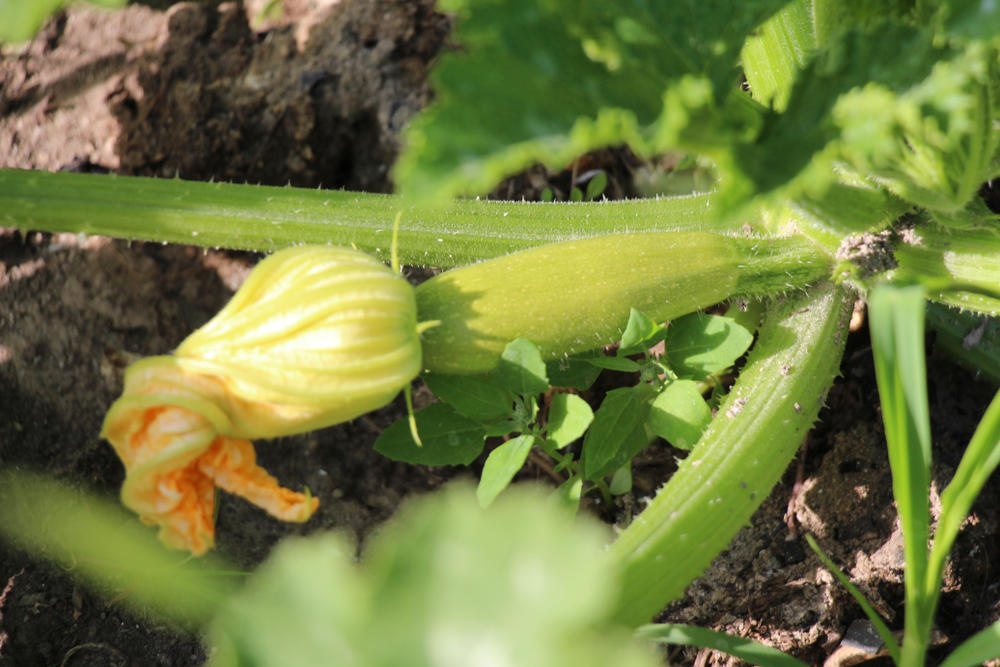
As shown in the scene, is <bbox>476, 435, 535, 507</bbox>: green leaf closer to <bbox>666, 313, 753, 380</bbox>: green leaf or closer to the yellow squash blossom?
the yellow squash blossom

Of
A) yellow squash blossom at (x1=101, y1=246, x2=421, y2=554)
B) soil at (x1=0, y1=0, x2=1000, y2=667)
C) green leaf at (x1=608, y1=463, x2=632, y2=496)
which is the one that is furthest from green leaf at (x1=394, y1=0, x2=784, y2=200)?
soil at (x1=0, y1=0, x2=1000, y2=667)

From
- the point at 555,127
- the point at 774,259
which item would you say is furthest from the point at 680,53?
the point at 774,259

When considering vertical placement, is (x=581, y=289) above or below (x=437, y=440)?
above

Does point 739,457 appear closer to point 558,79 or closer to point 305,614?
point 558,79

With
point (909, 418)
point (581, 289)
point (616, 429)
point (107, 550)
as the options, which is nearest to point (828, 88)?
point (909, 418)

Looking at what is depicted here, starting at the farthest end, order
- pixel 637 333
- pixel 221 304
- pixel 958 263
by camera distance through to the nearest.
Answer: pixel 221 304 → pixel 958 263 → pixel 637 333

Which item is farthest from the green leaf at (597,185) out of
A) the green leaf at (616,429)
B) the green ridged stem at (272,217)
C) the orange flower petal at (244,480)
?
the orange flower petal at (244,480)

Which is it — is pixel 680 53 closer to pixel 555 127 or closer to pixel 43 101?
pixel 555 127
